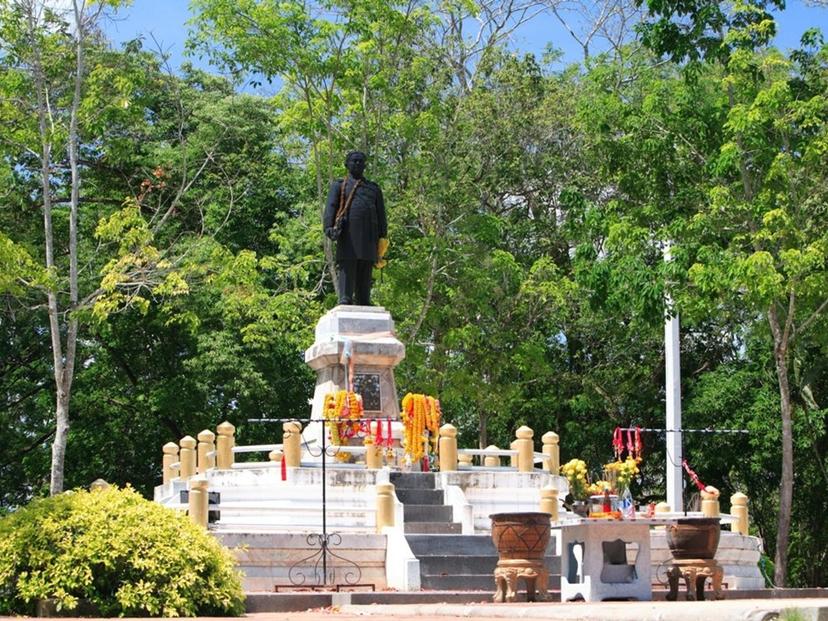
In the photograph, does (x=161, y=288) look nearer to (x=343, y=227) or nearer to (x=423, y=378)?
(x=343, y=227)

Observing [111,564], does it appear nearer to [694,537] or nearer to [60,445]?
[694,537]

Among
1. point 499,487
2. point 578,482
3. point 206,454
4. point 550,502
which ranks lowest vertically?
point 550,502

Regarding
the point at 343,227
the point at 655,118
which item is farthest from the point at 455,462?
the point at 655,118

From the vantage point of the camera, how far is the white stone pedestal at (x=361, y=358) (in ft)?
88.7

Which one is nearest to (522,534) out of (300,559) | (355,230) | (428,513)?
(300,559)

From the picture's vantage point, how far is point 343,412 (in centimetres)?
2616

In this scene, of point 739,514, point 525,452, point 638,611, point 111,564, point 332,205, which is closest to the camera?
point 638,611

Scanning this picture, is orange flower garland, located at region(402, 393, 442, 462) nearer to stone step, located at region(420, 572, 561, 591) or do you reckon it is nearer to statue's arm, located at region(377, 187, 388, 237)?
statue's arm, located at region(377, 187, 388, 237)

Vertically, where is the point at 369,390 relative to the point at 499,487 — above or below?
above

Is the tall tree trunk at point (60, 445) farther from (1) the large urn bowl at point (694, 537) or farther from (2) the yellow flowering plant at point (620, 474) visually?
(1) the large urn bowl at point (694, 537)

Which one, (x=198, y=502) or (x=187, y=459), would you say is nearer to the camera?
(x=198, y=502)

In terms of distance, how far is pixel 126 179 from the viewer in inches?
1515

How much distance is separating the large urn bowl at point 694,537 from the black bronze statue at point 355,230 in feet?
37.2

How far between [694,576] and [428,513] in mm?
6783
